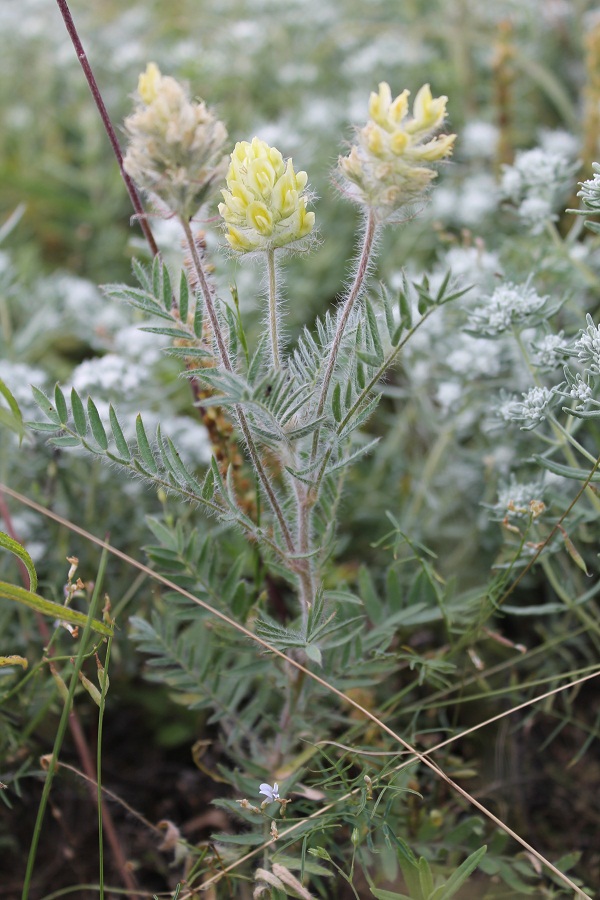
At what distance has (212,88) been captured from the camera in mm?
3432

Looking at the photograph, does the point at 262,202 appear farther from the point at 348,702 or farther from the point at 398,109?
the point at 348,702

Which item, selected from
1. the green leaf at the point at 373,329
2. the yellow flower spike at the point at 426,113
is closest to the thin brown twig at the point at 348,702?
the green leaf at the point at 373,329

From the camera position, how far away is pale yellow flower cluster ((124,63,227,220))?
108cm

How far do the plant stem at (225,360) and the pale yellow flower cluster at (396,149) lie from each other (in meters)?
0.24

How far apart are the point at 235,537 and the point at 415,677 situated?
→ 54cm

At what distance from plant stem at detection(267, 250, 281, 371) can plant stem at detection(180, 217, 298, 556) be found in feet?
0.24

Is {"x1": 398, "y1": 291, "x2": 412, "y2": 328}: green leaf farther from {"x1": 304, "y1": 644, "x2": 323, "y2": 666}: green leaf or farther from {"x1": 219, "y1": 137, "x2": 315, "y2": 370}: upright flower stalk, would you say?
{"x1": 304, "y1": 644, "x2": 323, "y2": 666}: green leaf

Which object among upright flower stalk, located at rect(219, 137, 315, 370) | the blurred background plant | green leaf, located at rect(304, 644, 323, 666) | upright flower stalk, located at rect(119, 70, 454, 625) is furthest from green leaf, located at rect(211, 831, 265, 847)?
upright flower stalk, located at rect(219, 137, 315, 370)

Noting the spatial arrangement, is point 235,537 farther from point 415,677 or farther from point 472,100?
point 472,100

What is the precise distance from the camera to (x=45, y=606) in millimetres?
1379

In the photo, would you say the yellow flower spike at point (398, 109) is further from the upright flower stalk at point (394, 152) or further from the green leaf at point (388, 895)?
the green leaf at point (388, 895)

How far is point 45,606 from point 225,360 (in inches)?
20.4

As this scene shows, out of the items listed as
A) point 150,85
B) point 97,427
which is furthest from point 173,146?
point 97,427

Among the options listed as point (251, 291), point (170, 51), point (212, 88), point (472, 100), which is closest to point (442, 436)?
point (251, 291)
